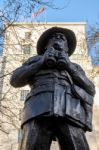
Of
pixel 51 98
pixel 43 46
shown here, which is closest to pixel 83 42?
pixel 43 46

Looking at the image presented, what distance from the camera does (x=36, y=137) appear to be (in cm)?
402

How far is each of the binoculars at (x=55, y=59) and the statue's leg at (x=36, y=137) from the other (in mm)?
714

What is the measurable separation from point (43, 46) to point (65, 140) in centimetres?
149

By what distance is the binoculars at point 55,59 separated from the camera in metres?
4.32

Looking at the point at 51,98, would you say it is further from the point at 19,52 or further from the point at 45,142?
the point at 19,52

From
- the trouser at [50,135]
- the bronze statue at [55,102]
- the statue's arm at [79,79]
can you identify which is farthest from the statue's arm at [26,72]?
the trouser at [50,135]

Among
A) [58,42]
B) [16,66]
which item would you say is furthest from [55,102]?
[16,66]

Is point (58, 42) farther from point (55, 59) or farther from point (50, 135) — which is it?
point (50, 135)

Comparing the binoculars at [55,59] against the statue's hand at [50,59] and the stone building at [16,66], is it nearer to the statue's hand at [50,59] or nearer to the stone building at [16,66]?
the statue's hand at [50,59]

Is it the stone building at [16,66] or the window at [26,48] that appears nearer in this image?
the window at [26,48]

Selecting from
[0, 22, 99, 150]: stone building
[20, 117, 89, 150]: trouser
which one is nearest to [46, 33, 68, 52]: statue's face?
[20, 117, 89, 150]: trouser

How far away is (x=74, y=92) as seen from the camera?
431cm

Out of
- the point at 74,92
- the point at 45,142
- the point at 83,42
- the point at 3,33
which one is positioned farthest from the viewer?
the point at 83,42

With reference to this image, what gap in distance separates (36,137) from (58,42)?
1309 mm
